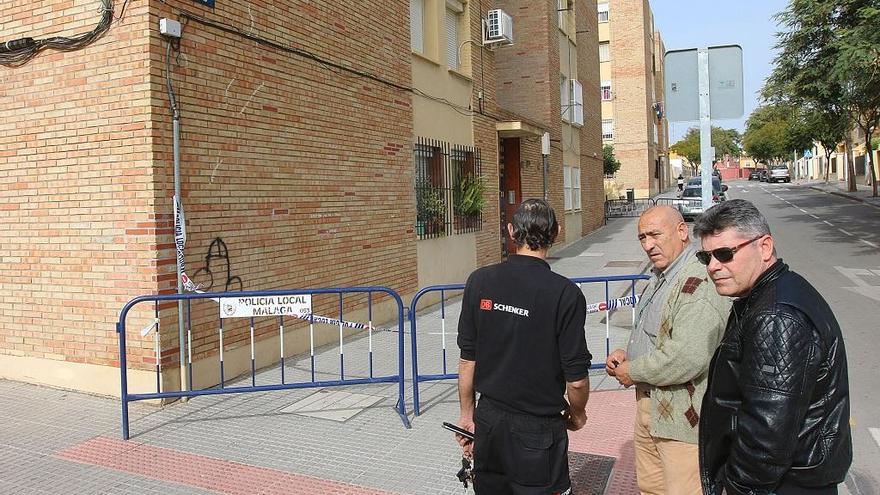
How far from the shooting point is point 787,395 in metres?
1.92

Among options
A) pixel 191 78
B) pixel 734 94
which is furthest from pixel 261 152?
pixel 734 94

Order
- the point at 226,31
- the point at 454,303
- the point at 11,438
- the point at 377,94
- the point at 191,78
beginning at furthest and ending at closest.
Answer: the point at 454,303 < the point at 377,94 < the point at 226,31 < the point at 191,78 < the point at 11,438

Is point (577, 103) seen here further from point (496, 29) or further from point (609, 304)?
point (609, 304)

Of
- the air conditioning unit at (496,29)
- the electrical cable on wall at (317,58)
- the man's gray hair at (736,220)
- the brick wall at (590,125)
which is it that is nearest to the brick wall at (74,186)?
the electrical cable on wall at (317,58)

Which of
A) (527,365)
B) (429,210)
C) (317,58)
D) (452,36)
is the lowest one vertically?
(527,365)

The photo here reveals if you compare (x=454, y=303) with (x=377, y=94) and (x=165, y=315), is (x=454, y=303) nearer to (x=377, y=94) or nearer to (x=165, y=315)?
(x=377, y=94)

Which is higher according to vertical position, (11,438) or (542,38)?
(542,38)

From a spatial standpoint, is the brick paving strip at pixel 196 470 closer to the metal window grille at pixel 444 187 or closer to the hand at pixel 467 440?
the hand at pixel 467 440

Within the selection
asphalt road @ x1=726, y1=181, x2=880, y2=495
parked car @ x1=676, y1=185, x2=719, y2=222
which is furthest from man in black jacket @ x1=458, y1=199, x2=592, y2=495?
parked car @ x1=676, y1=185, x2=719, y2=222

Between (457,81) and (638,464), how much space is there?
414 inches

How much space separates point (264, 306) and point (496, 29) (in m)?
10.4

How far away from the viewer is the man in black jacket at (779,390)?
1.92 m

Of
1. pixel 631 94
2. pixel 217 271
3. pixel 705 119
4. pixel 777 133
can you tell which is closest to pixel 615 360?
pixel 705 119

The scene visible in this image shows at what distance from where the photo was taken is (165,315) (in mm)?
6082
